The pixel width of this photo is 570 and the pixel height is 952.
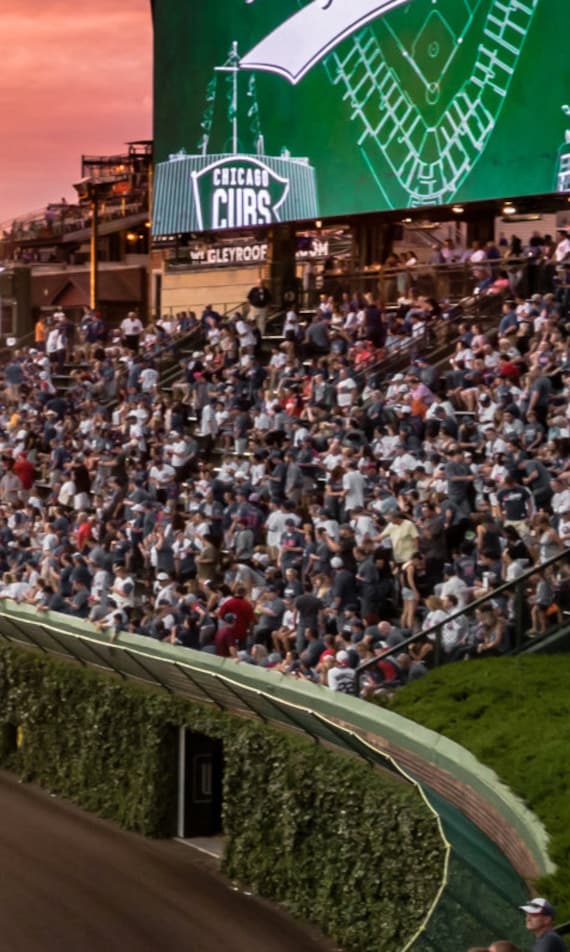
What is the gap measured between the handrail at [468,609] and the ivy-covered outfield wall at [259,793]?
1022 mm

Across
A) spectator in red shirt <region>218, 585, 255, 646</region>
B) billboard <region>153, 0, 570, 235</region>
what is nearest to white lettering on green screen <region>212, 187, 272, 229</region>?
billboard <region>153, 0, 570, 235</region>

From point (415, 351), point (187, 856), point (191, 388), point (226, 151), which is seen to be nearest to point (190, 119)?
point (226, 151)

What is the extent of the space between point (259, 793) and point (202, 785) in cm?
286

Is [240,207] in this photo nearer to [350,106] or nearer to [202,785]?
[350,106]

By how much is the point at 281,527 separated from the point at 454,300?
275 inches

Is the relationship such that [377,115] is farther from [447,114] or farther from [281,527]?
[281,527]

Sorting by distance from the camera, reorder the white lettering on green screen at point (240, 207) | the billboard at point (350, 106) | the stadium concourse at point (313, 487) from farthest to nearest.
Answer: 1. the white lettering on green screen at point (240, 207)
2. the billboard at point (350, 106)
3. the stadium concourse at point (313, 487)

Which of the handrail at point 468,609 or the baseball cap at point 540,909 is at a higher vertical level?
the handrail at point 468,609

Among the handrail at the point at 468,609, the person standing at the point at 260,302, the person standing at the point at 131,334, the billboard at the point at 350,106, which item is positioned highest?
the billboard at the point at 350,106

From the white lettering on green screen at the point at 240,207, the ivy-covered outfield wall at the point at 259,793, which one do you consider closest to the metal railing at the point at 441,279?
the white lettering on green screen at the point at 240,207

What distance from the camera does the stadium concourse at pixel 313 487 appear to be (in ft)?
60.0

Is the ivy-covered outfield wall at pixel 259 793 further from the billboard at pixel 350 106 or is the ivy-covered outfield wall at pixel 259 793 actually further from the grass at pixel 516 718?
the billboard at pixel 350 106

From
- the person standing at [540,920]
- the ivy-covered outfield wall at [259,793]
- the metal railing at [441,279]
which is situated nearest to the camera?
the person standing at [540,920]

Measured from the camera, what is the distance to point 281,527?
22031mm
